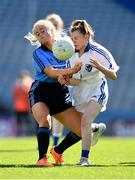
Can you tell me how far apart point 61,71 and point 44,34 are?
1.74 feet

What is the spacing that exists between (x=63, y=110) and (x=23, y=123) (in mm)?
12940

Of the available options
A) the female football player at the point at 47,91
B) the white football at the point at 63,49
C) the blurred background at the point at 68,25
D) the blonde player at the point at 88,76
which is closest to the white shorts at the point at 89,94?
the blonde player at the point at 88,76

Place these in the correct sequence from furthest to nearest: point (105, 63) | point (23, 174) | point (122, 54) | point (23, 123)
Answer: point (122, 54) < point (23, 123) < point (105, 63) < point (23, 174)

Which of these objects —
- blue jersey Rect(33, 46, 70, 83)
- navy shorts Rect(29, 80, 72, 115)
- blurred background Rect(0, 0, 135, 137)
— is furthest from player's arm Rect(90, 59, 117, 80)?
blurred background Rect(0, 0, 135, 137)

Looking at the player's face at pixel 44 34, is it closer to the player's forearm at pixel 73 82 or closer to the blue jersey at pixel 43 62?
the blue jersey at pixel 43 62

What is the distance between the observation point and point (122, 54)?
96.8ft

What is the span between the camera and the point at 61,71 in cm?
840

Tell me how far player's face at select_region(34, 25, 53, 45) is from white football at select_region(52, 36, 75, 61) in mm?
230

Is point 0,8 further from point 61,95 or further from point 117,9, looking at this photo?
point 61,95

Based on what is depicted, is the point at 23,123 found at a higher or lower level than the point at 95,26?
lower

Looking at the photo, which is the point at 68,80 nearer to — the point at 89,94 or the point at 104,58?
the point at 89,94

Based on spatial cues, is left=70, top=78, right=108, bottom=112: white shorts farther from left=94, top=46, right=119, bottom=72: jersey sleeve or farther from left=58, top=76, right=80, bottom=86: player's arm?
left=94, top=46, right=119, bottom=72: jersey sleeve

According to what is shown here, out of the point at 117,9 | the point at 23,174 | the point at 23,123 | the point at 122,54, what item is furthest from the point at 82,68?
the point at 117,9

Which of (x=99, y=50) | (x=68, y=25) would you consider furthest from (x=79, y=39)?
(x=68, y=25)
